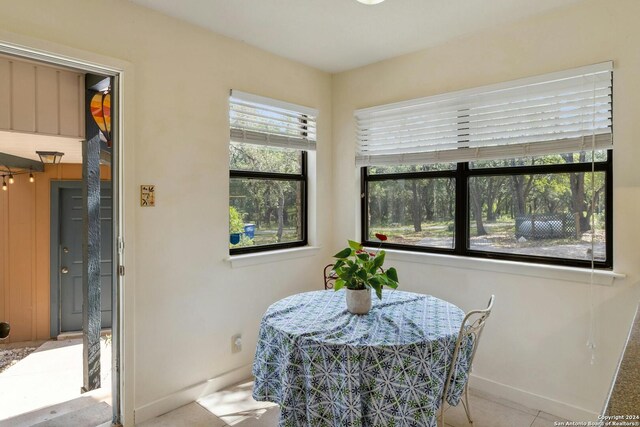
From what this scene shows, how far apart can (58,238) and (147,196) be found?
348 centimetres

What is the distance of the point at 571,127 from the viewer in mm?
2359

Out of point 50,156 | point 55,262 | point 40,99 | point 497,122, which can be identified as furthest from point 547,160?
point 55,262

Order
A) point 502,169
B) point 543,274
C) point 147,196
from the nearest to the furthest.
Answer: point 147,196
point 543,274
point 502,169

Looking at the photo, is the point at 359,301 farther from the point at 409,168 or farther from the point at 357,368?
the point at 409,168

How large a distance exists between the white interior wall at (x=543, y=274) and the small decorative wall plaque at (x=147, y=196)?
1.94 meters

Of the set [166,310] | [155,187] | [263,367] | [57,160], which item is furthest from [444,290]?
[57,160]

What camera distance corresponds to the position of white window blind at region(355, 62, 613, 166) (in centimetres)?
229

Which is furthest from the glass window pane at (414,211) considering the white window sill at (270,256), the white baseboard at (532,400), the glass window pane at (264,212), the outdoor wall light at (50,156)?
the outdoor wall light at (50,156)

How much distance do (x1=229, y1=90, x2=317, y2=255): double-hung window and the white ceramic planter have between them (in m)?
1.24

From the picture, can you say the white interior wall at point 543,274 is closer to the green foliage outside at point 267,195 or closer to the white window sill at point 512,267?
the white window sill at point 512,267

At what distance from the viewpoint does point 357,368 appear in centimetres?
162

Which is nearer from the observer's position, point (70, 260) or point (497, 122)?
point (497, 122)

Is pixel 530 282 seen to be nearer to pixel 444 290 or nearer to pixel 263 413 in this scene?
pixel 444 290

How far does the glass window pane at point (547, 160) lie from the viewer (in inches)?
92.1
